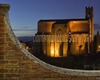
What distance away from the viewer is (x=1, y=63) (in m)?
6.01

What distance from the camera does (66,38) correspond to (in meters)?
72.4

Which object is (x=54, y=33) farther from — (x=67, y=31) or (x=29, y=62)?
(x=29, y=62)

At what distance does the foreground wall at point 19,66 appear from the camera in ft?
19.7

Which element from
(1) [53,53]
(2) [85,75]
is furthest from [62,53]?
(2) [85,75]

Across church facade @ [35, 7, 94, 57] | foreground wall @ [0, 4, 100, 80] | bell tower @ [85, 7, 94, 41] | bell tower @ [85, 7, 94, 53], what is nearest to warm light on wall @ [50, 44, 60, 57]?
church facade @ [35, 7, 94, 57]

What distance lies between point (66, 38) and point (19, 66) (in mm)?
66536

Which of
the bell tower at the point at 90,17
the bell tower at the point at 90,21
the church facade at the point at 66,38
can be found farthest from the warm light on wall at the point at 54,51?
the bell tower at the point at 90,17

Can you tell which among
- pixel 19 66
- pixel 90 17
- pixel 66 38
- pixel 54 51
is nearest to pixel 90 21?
pixel 90 17

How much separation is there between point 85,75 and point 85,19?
78118mm

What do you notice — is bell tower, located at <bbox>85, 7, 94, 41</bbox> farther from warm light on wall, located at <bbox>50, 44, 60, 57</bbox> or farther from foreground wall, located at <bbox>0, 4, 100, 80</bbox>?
foreground wall, located at <bbox>0, 4, 100, 80</bbox>

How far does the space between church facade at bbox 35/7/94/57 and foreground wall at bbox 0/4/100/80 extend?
64.6 metres

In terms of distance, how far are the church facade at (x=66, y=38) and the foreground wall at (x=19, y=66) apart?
6464 centimetres

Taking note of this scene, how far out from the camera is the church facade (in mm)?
72375

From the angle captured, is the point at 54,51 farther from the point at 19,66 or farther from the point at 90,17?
the point at 19,66
